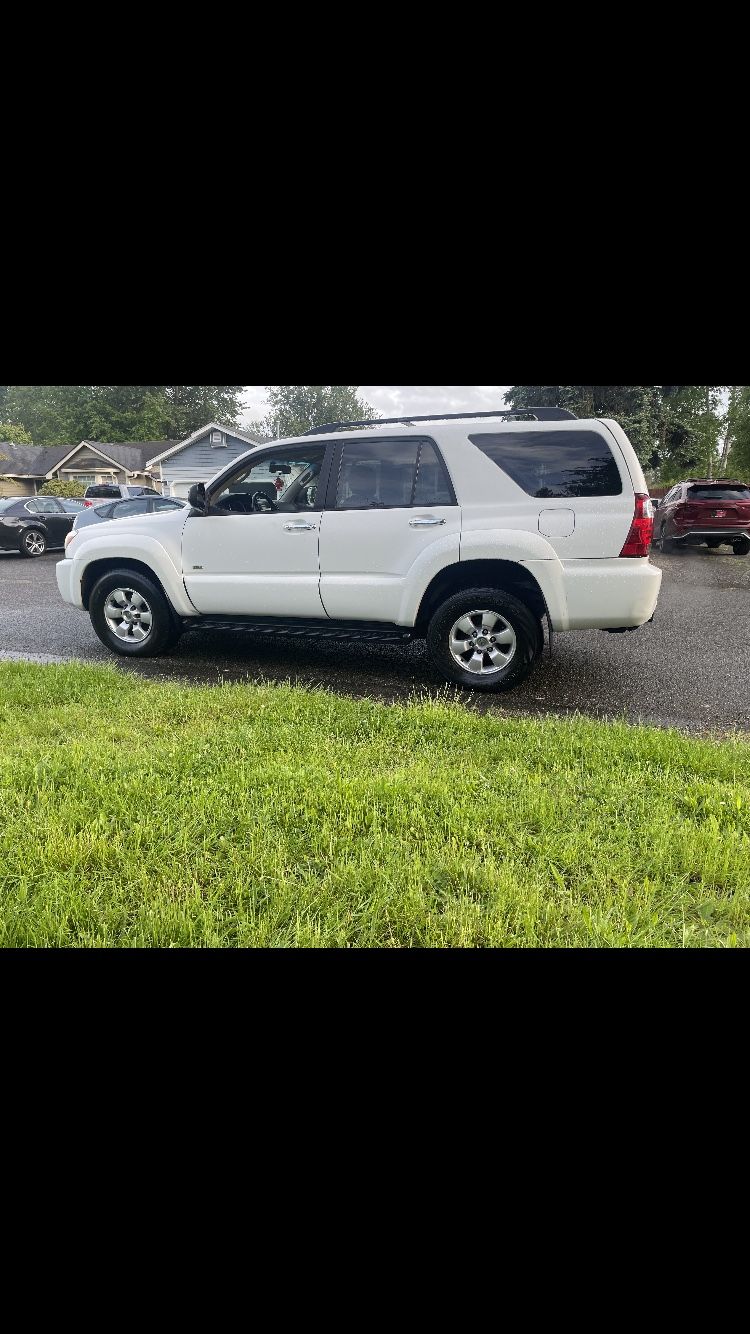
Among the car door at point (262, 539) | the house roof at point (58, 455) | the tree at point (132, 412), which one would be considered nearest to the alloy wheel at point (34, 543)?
the car door at point (262, 539)

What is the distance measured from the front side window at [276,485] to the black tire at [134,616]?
97 cm

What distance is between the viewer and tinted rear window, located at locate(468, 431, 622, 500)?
4.40 metres

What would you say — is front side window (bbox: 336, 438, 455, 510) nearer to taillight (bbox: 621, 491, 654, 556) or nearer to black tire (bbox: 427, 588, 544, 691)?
black tire (bbox: 427, 588, 544, 691)

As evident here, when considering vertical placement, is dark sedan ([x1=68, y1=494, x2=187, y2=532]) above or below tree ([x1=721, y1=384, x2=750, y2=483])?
below

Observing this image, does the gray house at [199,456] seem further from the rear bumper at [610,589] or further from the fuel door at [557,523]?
the rear bumper at [610,589]

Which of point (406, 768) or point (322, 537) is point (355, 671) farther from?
point (406, 768)

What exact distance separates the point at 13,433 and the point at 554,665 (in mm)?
50781

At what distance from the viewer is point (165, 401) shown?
40.7 metres

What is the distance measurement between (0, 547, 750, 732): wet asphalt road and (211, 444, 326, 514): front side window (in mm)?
1348

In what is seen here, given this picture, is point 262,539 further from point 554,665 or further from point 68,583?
point 554,665

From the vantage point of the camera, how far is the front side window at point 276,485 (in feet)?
16.8

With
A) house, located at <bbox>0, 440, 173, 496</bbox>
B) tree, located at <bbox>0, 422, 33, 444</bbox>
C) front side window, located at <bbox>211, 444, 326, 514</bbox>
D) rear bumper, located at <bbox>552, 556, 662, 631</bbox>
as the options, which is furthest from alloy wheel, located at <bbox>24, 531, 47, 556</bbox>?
tree, located at <bbox>0, 422, 33, 444</bbox>

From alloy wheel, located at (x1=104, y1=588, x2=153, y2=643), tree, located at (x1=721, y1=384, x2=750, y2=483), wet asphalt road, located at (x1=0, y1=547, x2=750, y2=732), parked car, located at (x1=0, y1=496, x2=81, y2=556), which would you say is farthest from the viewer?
tree, located at (x1=721, y1=384, x2=750, y2=483)

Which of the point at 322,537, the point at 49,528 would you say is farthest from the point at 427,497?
the point at 49,528
